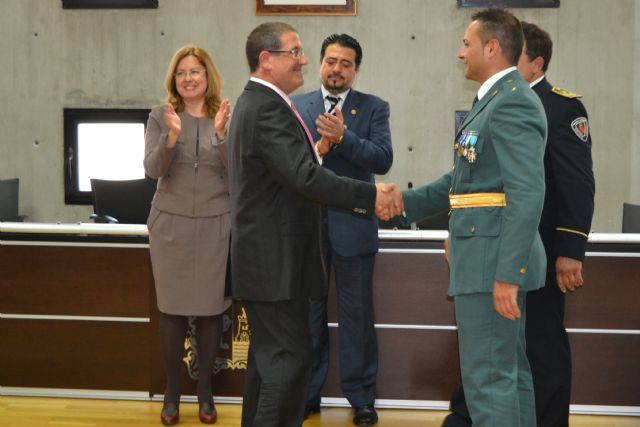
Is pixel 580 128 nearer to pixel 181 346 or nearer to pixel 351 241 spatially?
pixel 351 241

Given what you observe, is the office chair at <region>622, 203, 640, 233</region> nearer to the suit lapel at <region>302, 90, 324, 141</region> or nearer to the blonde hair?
the suit lapel at <region>302, 90, 324, 141</region>

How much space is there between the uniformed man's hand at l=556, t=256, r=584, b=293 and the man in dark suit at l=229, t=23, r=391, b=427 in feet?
2.21

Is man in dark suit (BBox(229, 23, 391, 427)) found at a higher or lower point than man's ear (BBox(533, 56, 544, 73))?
lower

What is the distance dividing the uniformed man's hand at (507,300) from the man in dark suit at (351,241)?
1268 millimetres

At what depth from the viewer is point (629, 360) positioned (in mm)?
3789

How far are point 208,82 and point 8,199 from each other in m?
2.86

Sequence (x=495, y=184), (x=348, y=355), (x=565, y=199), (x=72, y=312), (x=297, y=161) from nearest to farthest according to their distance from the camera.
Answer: (x=495, y=184) < (x=297, y=161) < (x=565, y=199) < (x=348, y=355) < (x=72, y=312)

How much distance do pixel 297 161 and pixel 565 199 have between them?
0.94 meters

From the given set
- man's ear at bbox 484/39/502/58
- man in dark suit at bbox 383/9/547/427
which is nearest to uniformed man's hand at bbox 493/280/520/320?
man in dark suit at bbox 383/9/547/427

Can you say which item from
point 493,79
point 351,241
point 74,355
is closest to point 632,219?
point 351,241

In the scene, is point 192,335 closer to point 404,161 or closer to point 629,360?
point 629,360

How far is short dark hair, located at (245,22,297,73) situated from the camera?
9.03 feet

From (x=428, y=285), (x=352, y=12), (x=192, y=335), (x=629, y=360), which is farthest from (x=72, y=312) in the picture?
(x=352, y=12)

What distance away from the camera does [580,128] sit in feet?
9.50
